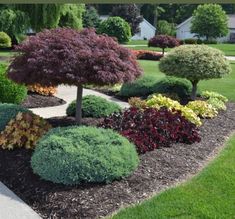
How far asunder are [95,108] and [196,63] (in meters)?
3.22

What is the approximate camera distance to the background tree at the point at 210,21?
61.1 m

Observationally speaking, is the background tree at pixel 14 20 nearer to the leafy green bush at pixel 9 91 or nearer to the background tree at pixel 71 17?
the background tree at pixel 71 17

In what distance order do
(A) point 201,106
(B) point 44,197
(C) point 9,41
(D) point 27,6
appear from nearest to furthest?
(B) point 44,197, (A) point 201,106, (D) point 27,6, (C) point 9,41

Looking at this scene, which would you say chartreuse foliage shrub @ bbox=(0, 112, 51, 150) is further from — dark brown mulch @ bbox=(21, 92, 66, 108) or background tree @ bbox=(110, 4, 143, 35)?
background tree @ bbox=(110, 4, 143, 35)

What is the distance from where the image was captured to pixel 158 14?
81812mm

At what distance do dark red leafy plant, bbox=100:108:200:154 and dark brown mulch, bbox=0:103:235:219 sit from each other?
7.8 inches

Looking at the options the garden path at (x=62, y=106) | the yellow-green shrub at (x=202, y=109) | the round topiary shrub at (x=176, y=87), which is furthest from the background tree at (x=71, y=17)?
the yellow-green shrub at (x=202, y=109)

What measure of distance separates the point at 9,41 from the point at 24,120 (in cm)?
3212

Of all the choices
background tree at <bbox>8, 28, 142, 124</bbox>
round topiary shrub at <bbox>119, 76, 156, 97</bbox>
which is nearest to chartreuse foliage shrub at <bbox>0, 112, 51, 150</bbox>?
background tree at <bbox>8, 28, 142, 124</bbox>

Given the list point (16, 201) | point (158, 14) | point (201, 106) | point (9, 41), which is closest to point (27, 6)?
point (9, 41)

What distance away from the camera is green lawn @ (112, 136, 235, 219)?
5.14 m

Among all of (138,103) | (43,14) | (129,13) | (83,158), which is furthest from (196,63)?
(129,13)

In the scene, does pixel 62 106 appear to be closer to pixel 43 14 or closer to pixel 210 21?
pixel 43 14

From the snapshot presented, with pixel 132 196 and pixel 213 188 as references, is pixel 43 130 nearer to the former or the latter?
pixel 132 196
